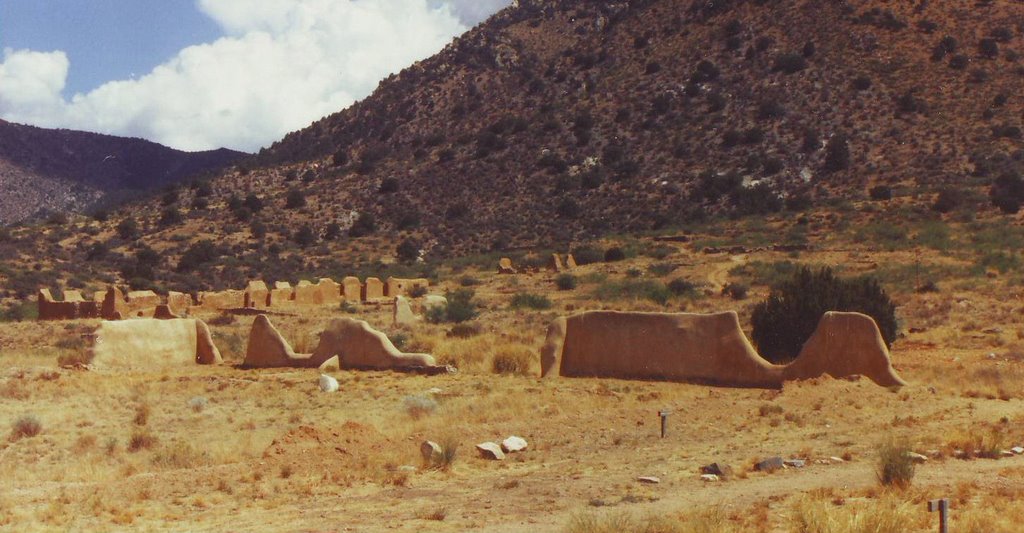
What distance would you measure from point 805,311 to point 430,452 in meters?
11.7

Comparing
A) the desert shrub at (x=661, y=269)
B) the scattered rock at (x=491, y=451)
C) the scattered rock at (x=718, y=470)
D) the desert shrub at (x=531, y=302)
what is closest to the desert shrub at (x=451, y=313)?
the desert shrub at (x=531, y=302)

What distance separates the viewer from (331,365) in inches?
A: 889

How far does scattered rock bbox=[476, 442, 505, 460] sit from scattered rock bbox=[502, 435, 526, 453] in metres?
0.14

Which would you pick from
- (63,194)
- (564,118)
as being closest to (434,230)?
(564,118)

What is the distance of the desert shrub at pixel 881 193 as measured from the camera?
51.6m

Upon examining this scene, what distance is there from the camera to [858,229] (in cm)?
4697

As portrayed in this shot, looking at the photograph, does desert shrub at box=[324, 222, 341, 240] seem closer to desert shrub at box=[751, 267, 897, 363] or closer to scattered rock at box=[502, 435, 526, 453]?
desert shrub at box=[751, 267, 897, 363]

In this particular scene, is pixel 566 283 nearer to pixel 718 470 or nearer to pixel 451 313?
pixel 451 313

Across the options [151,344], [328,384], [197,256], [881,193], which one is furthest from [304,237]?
[328,384]

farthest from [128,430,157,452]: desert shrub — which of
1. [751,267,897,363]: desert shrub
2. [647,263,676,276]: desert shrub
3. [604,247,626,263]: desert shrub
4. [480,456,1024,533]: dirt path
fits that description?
[604,247,626,263]: desert shrub

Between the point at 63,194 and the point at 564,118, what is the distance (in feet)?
156

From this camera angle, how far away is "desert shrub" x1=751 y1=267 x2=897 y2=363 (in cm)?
2211

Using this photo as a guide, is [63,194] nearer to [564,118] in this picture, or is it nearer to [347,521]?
[564,118]

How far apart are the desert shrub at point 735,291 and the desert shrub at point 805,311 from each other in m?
12.4
